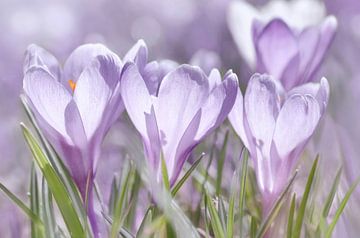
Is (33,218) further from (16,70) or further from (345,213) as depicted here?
(16,70)

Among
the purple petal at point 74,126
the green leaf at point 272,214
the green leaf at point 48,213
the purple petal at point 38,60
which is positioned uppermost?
the purple petal at point 38,60

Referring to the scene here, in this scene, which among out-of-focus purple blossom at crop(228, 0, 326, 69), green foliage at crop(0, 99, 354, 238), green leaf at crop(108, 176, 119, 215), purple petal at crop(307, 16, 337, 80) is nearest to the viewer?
green foliage at crop(0, 99, 354, 238)

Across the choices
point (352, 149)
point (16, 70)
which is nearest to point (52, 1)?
point (16, 70)

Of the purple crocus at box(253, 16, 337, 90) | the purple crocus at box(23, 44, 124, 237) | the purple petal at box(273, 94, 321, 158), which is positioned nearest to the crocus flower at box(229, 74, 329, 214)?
the purple petal at box(273, 94, 321, 158)

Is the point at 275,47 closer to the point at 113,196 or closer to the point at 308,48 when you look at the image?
the point at 308,48

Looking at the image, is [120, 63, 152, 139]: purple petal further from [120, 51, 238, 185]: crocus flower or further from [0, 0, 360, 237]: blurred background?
[0, 0, 360, 237]: blurred background

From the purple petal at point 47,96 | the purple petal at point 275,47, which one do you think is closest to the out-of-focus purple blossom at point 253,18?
the purple petal at point 275,47

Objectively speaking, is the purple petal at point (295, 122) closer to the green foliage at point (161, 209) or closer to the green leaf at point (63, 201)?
the green foliage at point (161, 209)
